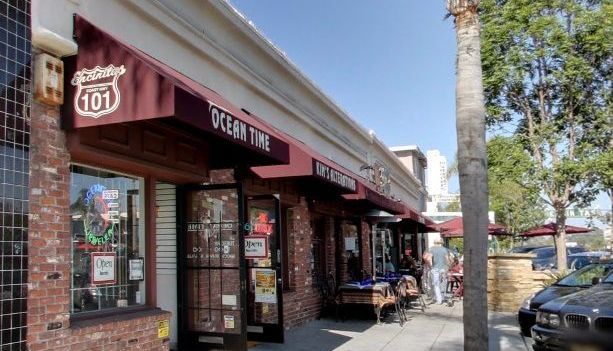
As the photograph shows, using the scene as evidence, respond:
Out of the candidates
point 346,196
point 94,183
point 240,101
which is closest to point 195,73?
point 240,101

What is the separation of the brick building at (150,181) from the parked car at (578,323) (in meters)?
3.88

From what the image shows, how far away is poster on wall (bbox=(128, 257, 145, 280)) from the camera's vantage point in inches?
269

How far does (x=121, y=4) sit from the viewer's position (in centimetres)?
681

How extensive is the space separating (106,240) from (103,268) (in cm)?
36

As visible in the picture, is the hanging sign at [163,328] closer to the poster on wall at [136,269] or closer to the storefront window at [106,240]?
the storefront window at [106,240]

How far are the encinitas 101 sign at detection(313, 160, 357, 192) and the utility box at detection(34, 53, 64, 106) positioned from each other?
4.28 meters

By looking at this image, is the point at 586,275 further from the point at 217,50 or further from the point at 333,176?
the point at 217,50

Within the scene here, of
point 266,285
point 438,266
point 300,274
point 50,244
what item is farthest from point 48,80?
point 438,266

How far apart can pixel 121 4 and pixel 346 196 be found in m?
6.63

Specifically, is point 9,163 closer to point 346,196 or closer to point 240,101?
point 240,101

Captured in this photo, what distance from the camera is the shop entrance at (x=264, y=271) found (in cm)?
894

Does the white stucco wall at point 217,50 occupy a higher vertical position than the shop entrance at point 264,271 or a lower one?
higher

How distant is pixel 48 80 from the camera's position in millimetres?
5422

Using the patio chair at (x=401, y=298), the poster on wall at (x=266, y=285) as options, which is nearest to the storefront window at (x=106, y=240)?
the poster on wall at (x=266, y=285)
